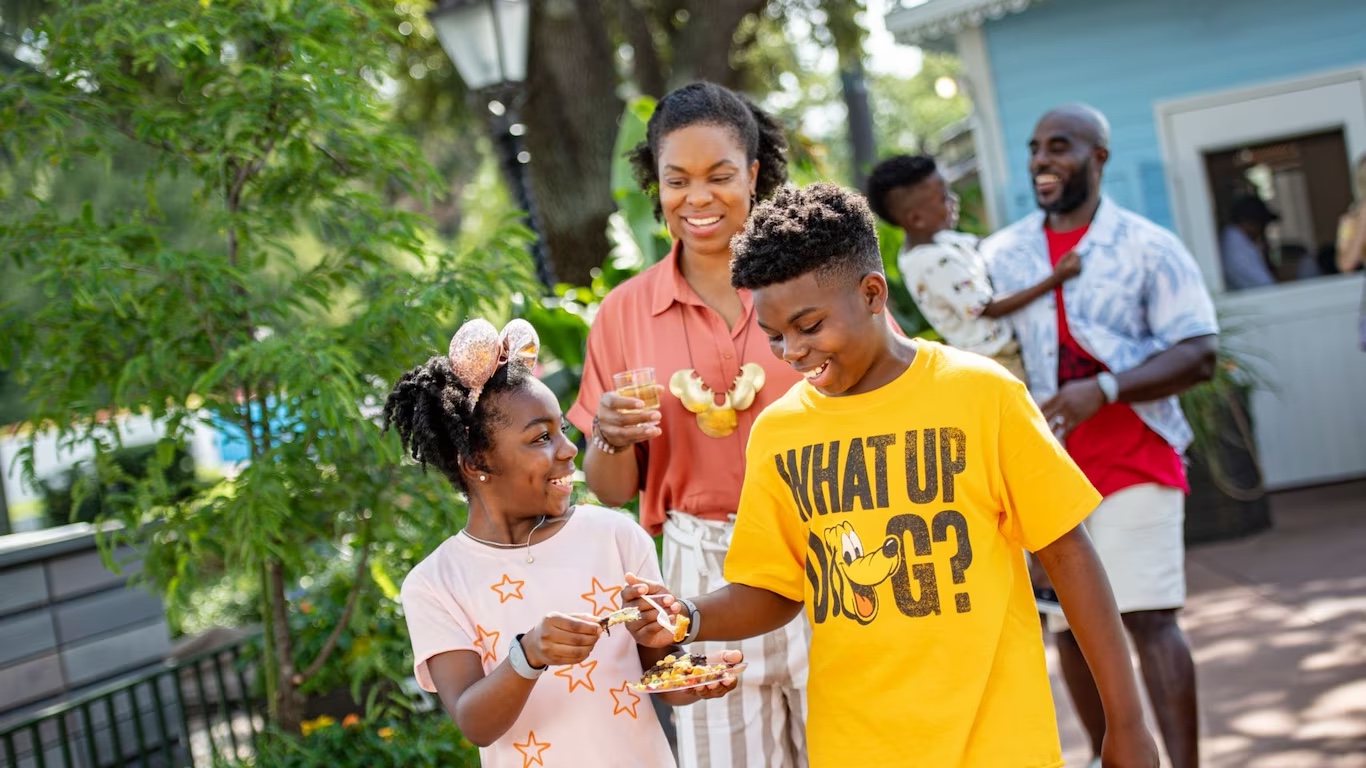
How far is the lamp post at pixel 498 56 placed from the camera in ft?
25.1

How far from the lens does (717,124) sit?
3.17 meters

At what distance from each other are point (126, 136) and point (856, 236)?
2.84 meters

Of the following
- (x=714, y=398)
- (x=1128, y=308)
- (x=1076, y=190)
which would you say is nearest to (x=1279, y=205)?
(x=1076, y=190)

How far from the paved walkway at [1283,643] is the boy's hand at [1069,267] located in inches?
70.4

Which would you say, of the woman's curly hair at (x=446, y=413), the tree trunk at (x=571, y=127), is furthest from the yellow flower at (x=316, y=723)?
the tree trunk at (x=571, y=127)

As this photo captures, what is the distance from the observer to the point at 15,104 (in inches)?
160

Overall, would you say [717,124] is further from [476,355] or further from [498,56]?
→ [498,56]

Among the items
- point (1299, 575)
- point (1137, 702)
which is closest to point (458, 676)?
point (1137, 702)

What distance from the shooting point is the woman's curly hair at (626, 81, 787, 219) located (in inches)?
125

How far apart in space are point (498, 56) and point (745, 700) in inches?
214

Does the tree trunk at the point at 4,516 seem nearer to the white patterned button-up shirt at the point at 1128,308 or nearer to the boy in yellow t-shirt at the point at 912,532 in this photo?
the white patterned button-up shirt at the point at 1128,308

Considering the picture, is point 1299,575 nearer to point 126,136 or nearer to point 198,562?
point 198,562

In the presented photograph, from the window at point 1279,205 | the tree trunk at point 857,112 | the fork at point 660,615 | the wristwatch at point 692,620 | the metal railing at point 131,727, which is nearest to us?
the fork at point 660,615

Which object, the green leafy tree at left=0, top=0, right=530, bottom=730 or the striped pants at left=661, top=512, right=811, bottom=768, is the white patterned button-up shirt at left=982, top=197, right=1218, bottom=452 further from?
the green leafy tree at left=0, top=0, right=530, bottom=730
